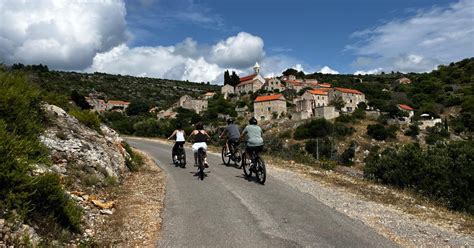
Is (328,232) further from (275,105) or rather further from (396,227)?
(275,105)

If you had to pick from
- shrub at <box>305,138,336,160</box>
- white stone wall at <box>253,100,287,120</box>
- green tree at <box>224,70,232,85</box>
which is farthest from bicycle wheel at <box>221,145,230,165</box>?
A: green tree at <box>224,70,232,85</box>

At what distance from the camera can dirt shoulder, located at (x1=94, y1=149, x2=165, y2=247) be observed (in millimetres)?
5914

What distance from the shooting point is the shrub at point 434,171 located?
1451 centimetres

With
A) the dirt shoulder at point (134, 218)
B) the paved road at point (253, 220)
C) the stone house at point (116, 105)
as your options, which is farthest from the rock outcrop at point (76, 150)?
the stone house at point (116, 105)

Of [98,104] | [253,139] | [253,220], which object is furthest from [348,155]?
[98,104]

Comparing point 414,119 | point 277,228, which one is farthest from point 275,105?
point 277,228

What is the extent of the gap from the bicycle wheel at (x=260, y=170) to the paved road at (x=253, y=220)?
0.29 metres

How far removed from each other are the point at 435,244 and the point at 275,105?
8232cm

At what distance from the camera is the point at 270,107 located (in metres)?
Result: 87.8

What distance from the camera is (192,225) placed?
651 cm

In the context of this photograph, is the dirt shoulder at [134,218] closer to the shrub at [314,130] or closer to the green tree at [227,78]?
the shrub at [314,130]

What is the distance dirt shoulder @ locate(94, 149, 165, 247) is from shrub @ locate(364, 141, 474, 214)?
952 centimetres

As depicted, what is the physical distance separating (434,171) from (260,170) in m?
9.79

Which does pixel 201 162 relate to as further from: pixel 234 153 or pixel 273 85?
pixel 273 85
